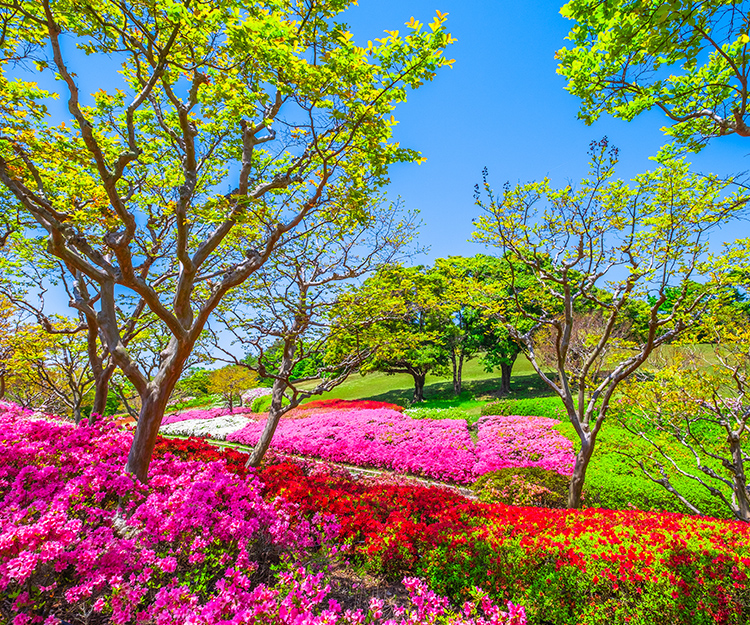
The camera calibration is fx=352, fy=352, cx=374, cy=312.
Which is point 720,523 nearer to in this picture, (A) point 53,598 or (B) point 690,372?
(B) point 690,372

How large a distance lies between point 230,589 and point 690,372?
8854 mm

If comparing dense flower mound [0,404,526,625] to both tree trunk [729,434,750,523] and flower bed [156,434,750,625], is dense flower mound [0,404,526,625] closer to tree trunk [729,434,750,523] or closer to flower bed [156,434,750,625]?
flower bed [156,434,750,625]

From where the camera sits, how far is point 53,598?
2.95m

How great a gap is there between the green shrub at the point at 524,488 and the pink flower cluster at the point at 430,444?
1384 millimetres

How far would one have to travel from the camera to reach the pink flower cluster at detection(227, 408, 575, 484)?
1062cm

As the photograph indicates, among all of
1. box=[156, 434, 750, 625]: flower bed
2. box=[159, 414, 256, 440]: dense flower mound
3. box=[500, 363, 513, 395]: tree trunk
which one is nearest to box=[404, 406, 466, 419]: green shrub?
box=[500, 363, 513, 395]: tree trunk

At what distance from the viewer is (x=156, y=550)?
3.58 meters

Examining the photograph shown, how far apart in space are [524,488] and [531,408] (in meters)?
9.88

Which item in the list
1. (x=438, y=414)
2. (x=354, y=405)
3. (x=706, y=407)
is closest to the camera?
(x=706, y=407)

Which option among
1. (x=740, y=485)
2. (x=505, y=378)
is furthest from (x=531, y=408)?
(x=740, y=485)

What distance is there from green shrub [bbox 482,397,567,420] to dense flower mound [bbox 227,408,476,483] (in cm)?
332

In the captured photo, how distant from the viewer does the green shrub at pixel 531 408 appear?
16.1m

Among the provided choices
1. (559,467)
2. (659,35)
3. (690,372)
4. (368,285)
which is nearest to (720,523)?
(690,372)

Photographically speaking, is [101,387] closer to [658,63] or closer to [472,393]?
[658,63]
